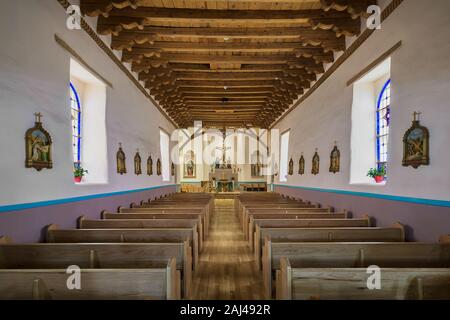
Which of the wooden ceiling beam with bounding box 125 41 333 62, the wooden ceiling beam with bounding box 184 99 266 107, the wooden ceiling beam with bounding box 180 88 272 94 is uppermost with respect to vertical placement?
the wooden ceiling beam with bounding box 125 41 333 62

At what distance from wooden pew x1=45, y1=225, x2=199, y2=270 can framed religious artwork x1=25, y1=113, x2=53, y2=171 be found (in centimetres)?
80

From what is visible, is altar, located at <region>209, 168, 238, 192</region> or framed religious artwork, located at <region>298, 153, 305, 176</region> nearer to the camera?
framed religious artwork, located at <region>298, 153, 305, 176</region>

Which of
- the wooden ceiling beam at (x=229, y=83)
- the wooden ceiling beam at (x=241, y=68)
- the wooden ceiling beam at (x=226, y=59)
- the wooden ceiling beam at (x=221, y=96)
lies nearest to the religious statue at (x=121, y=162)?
the wooden ceiling beam at (x=226, y=59)

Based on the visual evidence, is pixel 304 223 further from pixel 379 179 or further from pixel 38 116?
pixel 38 116

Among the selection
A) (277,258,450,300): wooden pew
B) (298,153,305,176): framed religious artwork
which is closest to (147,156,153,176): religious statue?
(298,153,305,176): framed religious artwork

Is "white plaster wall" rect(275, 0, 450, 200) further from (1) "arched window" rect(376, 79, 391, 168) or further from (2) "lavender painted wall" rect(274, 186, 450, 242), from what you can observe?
(1) "arched window" rect(376, 79, 391, 168)

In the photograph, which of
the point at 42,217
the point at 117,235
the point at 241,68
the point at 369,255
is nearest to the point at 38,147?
the point at 42,217

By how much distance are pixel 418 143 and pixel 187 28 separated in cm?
439

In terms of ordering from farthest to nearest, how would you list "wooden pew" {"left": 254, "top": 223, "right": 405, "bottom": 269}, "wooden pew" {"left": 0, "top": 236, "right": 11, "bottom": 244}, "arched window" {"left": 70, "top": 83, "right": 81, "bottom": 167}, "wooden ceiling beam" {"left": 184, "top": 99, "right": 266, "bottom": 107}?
"wooden ceiling beam" {"left": 184, "top": 99, "right": 266, "bottom": 107}, "arched window" {"left": 70, "top": 83, "right": 81, "bottom": 167}, "wooden pew" {"left": 254, "top": 223, "right": 405, "bottom": 269}, "wooden pew" {"left": 0, "top": 236, "right": 11, "bottom": 244}

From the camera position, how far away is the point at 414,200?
12.1 ft

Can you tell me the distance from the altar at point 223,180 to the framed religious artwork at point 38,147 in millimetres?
15128

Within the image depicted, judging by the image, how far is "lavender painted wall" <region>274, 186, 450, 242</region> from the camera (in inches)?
128

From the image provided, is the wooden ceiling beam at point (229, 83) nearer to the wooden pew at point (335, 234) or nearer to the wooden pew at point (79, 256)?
the wooden pew at point (335, 234)

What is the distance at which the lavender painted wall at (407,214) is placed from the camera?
3246 millimetres
